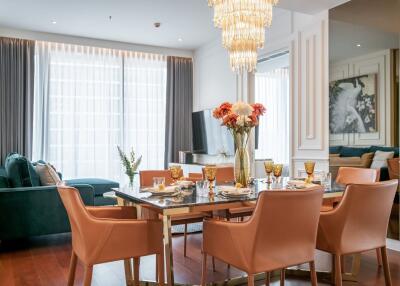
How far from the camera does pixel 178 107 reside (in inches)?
292

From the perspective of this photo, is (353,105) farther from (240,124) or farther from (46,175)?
(46,175)

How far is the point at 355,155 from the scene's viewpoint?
394 cm

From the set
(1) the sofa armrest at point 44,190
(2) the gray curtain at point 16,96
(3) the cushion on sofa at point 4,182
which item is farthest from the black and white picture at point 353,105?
(2) the gray curtain at point 16,96

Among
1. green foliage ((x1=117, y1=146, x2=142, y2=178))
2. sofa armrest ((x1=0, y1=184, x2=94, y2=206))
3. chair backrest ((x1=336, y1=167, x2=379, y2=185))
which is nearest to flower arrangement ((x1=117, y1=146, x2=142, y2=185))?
green foliage ((x1=117, y1=146, x2=142, y2=178))

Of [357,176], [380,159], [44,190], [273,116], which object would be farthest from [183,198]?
[273,116]

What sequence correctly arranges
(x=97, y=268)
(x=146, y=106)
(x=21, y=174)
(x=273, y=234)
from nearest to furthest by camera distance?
1. (x=273, y=234)
2. (x=97, y=268)
3. (x=21, y=174)
4. (x=146, y=106)

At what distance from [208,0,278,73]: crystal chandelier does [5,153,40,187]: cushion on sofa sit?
2.48 m

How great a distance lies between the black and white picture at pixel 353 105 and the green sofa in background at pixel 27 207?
293 centimetres

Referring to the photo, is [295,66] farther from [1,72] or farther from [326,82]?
[1,72]

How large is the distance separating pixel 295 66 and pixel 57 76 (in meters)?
4.17

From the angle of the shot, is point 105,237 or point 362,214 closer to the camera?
point 105,237

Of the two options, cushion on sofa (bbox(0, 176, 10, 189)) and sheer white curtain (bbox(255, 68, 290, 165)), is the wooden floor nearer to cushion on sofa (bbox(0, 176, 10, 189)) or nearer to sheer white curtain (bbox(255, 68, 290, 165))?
cushion on sofa (bbox(0, 176, 10, 189))

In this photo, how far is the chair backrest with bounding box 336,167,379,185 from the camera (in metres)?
3.19

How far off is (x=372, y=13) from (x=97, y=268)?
3719mm
